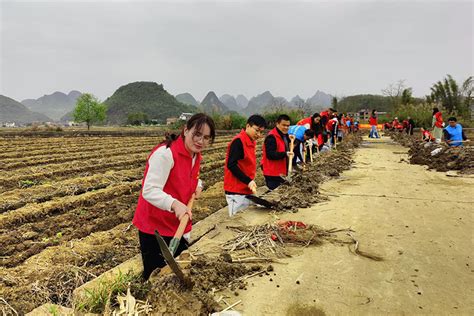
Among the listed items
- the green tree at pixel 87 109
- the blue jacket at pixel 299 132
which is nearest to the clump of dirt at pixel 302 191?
the blue jacket at pixel 299 132

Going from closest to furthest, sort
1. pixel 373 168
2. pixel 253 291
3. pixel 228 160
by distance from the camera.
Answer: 1. pixel 253 291
2. pixel 228 160
3. pixel 373 168

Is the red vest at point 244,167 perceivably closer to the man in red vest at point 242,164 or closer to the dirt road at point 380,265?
the man in red vest at point 242,164

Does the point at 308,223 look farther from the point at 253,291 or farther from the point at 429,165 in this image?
the point at 429,165

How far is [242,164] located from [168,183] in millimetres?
1984

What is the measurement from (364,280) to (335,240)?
0.81m

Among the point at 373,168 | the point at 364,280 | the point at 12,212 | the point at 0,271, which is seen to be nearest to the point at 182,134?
the point at 364,280

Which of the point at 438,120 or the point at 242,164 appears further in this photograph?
the point at 438,120

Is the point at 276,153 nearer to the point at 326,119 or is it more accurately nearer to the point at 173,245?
the point at 173,245

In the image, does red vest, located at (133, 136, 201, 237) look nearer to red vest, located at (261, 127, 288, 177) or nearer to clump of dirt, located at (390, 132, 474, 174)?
red vest, located at (261, 127, 288, 177)

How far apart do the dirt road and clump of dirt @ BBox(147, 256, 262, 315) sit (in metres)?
0.15

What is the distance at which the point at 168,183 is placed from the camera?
7.86ft

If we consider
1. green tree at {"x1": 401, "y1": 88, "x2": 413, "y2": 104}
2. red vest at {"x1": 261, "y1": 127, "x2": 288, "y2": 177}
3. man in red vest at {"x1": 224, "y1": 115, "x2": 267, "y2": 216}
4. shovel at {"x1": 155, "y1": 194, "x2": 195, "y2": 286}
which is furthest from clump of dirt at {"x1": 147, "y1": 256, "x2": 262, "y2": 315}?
green tree at {"x1": 401, "y1": 88, "x2": 413, "y2": 104}

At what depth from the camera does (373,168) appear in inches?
324

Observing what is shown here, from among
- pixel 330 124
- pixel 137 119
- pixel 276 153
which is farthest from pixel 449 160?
pixel 137 119
